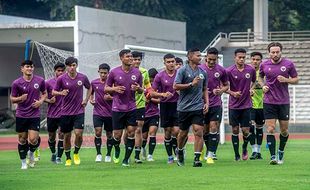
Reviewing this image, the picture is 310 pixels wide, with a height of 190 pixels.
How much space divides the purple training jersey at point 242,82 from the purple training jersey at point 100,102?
10.5 feet

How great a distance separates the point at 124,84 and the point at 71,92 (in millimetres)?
1716

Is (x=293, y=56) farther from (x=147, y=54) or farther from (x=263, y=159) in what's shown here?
(x=263, y=159)

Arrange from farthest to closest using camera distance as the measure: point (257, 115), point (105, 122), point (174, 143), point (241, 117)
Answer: point (257, 115)
point (105, 122)
point (174, 143)
point (241, 117)

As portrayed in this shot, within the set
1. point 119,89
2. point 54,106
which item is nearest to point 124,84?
point 119,89

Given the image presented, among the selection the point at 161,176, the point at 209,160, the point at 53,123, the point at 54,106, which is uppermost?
the point at 54,106

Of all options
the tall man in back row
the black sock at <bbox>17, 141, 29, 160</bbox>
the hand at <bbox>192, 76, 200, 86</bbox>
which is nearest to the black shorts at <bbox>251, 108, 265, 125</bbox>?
the tall man in back row

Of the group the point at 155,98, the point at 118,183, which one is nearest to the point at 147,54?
the point at 155,98

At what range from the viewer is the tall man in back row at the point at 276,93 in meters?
20.0

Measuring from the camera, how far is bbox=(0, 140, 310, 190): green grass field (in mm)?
15672

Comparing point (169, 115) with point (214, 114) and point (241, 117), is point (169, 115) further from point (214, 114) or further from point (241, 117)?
point (241, 117)

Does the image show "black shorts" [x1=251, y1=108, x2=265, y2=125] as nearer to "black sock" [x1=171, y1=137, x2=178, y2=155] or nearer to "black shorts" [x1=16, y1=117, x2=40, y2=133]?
"black sock" [x1=171, y1=137, x2=178, y2=155]

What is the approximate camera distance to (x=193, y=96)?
1967 cm

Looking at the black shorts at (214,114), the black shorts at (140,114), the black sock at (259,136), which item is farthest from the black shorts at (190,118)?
the black sock at (259,136)

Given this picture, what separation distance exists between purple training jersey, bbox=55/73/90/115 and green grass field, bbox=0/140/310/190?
1186 millimetres
